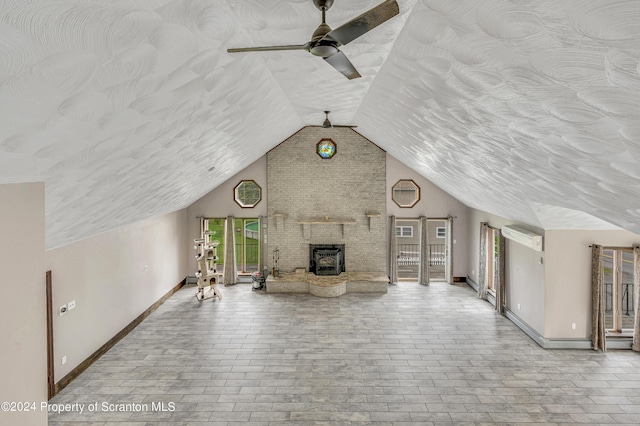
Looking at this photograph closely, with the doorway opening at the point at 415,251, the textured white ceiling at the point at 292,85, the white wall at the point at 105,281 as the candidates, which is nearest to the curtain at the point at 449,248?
the doorway opening at the point at 415,251

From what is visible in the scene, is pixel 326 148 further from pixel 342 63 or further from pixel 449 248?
pixel 342 63

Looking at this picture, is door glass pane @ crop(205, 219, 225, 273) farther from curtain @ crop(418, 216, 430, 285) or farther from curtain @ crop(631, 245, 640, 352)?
curtain @ crop(631, 245, 640, 352)

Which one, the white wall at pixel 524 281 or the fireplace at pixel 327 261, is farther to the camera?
the fireplace at pixel 327 261

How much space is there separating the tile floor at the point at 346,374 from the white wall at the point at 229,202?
3440 millimetres

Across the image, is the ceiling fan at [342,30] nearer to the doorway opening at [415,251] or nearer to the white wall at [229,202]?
the white wall at [229,202]

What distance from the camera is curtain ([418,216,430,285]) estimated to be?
11.7m

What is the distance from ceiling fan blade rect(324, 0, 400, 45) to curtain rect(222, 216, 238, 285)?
980cm

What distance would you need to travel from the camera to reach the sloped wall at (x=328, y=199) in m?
11.6

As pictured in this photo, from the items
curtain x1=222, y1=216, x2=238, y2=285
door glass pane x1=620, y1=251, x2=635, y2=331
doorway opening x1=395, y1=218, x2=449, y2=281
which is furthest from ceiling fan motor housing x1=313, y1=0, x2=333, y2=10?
doorway opening x1=395, y1=218, x2=449, y2=281

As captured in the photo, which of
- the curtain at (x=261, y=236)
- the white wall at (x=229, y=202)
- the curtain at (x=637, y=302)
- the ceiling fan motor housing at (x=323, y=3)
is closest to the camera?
the ceiling fan motor housing at (x=323, y=3)

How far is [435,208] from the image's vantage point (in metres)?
11.9

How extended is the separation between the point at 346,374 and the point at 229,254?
21.0 feet

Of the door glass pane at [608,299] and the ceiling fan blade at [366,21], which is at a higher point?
the ceiling fan blade at [366,21]

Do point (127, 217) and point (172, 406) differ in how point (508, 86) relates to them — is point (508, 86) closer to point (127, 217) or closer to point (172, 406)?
point (172, 406)
